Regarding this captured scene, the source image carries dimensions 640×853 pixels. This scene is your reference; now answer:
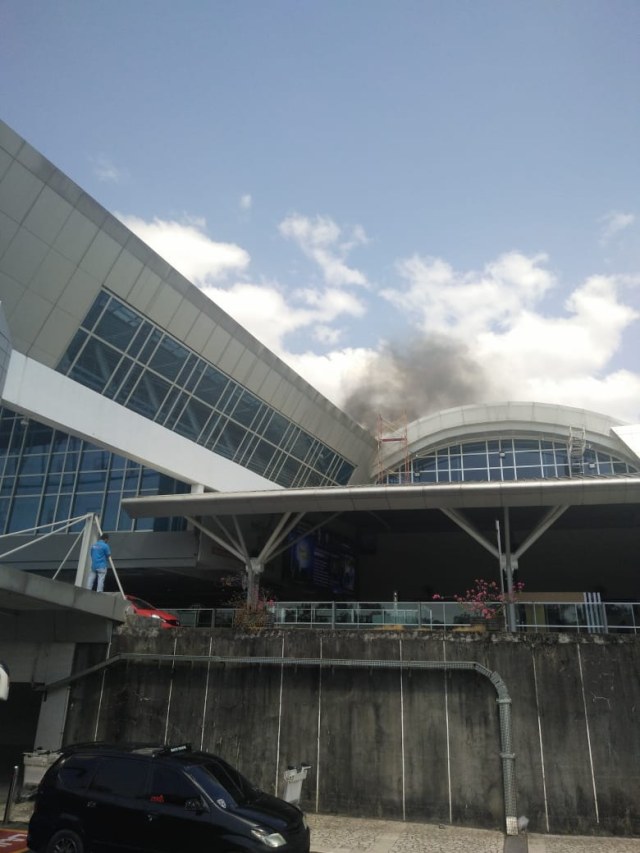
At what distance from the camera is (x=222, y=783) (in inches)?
365

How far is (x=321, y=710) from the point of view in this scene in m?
14.1

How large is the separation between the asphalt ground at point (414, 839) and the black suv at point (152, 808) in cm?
167

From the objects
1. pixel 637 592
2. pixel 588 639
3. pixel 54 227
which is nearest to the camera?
pixel 588 639

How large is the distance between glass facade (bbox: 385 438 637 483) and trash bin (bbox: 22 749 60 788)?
22662 millimetres

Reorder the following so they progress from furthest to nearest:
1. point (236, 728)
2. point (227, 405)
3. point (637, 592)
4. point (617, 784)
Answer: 1. point (637, 592)
2. point (227, 405)
3. point (236, 728)
4. point (617, 784)

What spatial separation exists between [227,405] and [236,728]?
12973mm

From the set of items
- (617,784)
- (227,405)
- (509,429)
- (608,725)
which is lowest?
(617,784)

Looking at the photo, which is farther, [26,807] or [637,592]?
[637,592]

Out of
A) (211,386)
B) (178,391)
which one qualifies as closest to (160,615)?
(178,391)

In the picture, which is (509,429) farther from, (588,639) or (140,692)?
(140,692)

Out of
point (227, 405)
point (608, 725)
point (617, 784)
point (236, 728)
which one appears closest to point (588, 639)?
point (608, 725)

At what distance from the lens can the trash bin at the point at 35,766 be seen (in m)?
13.3

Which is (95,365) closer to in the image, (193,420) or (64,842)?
(193,420)

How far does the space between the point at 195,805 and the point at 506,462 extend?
90.1 ft
